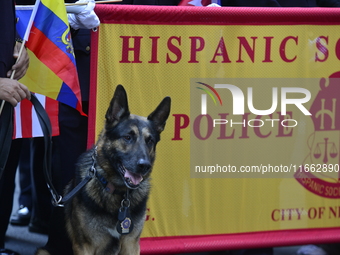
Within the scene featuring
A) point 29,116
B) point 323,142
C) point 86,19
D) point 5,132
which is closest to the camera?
point 5,132

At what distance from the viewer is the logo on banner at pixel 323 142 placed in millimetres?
4137

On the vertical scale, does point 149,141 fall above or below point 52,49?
below

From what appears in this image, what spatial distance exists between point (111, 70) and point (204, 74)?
68 cm

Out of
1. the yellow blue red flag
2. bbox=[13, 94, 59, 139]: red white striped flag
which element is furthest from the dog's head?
bbox=[13, 94, 59, 139]: red white striped flag

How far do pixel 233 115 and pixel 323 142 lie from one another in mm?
757

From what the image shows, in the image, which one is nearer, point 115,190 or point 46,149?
point 46,149

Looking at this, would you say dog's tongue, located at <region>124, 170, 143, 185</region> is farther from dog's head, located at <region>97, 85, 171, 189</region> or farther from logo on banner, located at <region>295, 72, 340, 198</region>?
logo on banner, located at <region>295, 72, 340, 198</region>

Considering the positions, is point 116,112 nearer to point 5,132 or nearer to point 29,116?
point 5,132

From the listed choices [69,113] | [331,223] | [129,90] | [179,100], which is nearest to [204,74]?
[179,100]

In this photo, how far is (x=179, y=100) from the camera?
3955 millimetres

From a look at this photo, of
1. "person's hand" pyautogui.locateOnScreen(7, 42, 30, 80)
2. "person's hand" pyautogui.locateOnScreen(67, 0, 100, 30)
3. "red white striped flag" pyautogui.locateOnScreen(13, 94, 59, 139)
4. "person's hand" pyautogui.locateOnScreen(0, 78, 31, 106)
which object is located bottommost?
"red white striped flag" pyautogui.locateOnScreen(13, 94, 59, 139)

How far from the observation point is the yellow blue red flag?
3.40 meters

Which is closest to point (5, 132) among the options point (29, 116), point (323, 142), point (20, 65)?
point (20, 65)

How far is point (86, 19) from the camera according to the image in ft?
11.7
